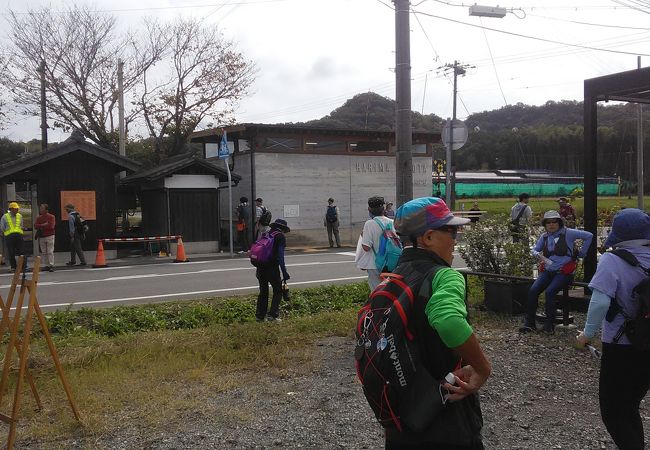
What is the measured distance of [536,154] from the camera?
285 ft

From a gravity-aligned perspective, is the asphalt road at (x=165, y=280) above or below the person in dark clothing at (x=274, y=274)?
below

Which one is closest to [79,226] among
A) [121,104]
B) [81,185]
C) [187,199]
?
[81,185]

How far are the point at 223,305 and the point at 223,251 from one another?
1269 cm

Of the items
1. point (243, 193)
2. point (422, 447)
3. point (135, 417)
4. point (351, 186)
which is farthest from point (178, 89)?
point (422, 447)

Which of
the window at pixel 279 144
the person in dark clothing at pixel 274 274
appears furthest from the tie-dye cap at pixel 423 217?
the window at pixel 279 144

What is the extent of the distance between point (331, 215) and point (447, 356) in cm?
2088

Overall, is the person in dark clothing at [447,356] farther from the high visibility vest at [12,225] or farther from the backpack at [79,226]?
the backpack at [79,226]

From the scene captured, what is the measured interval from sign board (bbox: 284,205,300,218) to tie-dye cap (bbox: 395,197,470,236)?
21931 mm

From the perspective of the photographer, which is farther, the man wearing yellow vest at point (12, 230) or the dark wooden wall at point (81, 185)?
Answer: the dark wooden wall at point (81, 185)

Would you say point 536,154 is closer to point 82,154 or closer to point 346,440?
point 82,154

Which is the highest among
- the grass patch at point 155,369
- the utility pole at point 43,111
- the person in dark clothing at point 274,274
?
the utility pole at point 43,111

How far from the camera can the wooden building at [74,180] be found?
60.3 ft

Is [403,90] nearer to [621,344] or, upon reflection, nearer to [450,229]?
[621,344]

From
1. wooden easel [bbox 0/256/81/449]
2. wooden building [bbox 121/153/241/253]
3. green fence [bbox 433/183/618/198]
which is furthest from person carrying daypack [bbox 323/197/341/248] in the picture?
green fence [bbox 433/183/618/198]
